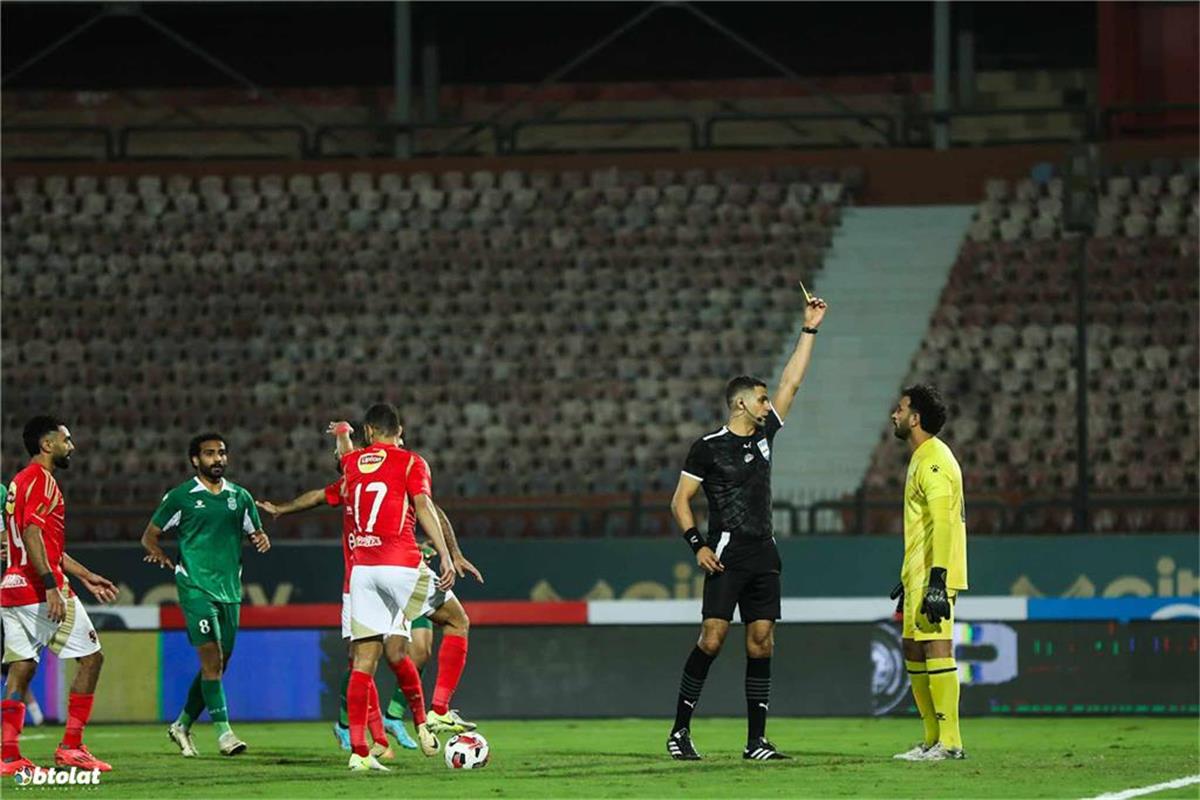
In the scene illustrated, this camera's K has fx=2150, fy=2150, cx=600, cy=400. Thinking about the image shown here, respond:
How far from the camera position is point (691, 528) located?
504 inches

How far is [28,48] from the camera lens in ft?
115

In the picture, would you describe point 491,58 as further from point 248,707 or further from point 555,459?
point 248,707

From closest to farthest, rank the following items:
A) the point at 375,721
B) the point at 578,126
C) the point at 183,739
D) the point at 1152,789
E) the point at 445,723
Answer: the point at 1152,789 → the point at 375,721 → the point at 445,723 → the point at 183,739 → the point at 578,126

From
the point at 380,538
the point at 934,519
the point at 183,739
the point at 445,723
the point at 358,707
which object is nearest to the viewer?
the point at 358,707

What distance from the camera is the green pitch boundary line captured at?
11.0 metres

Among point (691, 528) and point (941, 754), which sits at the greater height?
point (691, 528)

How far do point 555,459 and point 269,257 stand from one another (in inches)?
244

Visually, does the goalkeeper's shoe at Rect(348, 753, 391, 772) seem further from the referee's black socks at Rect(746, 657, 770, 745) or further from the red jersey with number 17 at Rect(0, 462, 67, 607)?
the referee's black socks at Rect(746, 657, 770, 745)

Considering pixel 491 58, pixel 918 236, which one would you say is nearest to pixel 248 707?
pixel 918 236

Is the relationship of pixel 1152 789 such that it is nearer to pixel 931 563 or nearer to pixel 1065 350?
pixel 931 563

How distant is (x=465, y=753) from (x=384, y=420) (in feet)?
6.80

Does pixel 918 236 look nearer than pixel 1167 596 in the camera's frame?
No

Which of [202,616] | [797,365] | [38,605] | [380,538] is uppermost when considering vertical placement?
[797,365]

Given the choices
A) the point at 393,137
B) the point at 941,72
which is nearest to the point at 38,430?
the point at 941,72
